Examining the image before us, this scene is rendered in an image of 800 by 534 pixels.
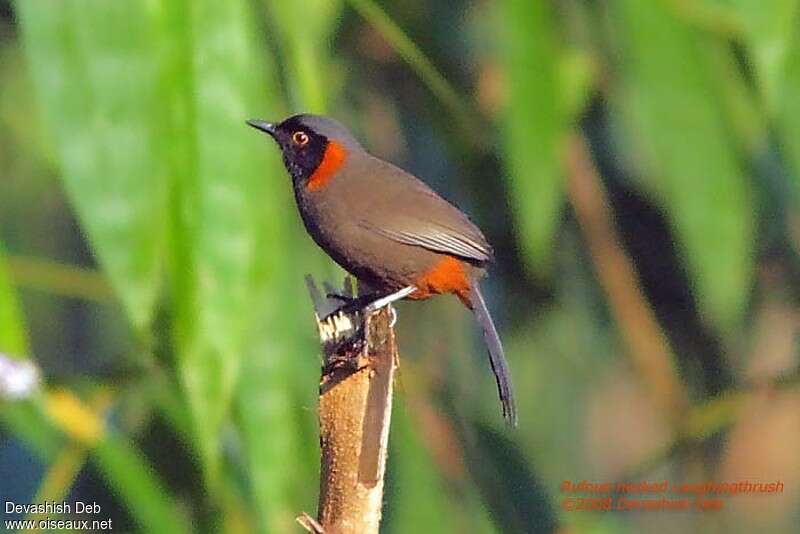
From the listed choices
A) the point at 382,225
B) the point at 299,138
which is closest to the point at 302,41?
the point at 299,138

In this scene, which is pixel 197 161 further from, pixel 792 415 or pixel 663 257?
pixel 792 415

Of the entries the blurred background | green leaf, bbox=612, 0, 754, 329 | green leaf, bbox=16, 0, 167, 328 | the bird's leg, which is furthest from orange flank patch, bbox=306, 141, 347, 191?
green leaf, bbox=612, 0, 754, 329

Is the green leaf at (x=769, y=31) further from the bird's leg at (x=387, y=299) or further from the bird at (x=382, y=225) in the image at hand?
the bird's leg at (x=387, y=299)

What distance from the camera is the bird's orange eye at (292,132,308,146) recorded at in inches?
112

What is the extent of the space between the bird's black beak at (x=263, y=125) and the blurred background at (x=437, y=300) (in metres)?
0.03

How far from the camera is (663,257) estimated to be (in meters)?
4.51

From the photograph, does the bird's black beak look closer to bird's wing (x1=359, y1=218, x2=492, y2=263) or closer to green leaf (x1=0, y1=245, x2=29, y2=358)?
bird's wing (x1=359, y1=218, x2=492, y2=263)

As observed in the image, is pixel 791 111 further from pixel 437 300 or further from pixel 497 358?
pixel 437 300

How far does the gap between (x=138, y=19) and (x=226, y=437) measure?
1079 mm

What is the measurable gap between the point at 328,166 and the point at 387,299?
1.11 feet

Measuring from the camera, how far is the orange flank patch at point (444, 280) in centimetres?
277

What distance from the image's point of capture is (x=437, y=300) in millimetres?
4324

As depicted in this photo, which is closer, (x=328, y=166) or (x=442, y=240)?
(x=442, y=240)

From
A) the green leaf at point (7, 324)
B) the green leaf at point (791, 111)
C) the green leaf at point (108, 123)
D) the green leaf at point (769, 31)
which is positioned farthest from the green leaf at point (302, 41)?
the green leaf at point (791, 111)
